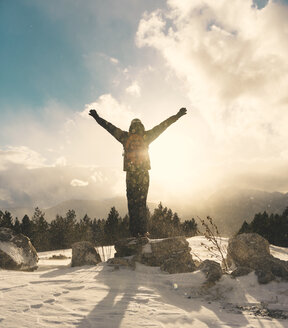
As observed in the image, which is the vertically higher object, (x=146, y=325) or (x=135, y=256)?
(x=135, y=256)

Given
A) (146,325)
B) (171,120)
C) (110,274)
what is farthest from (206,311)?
(171,120)

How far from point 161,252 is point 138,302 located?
2.59 m

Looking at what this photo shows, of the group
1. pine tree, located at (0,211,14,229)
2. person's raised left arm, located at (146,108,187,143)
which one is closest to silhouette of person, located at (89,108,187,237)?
person's raised left arm, located at (146,108,187,143)

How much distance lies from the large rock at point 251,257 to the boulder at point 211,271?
25cm

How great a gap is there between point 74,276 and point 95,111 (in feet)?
14.9

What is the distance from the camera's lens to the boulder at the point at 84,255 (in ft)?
17.5

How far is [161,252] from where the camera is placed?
17.4 ft

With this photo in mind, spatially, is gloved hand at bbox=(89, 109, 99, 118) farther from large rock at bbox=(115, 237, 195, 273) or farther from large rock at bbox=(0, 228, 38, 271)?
large rock at bbox=(0, 228, 38, 271)

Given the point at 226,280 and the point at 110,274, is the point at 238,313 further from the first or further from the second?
the point at 110,274

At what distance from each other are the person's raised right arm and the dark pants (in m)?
1.09

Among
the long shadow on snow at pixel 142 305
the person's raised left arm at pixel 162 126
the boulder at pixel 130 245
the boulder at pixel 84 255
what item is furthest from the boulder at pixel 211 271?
the person's raised left arm at pixel 162 126

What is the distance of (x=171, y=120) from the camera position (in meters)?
7.09

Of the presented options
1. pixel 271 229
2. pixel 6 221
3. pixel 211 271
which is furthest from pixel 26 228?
pixel 211 271

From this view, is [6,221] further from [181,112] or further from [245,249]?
[245,249]
